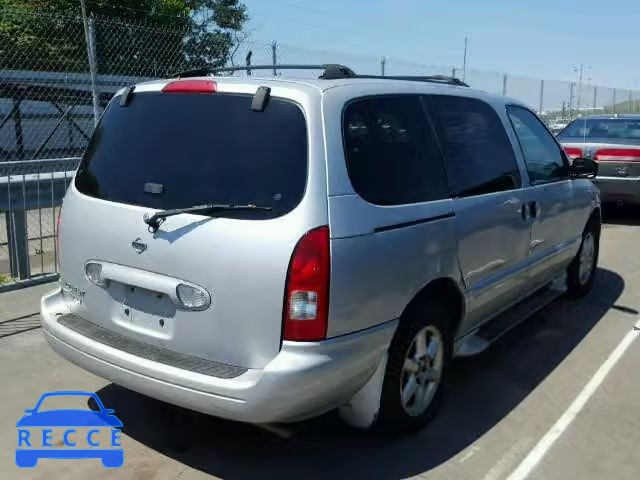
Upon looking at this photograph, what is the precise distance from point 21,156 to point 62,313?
24.5 feet

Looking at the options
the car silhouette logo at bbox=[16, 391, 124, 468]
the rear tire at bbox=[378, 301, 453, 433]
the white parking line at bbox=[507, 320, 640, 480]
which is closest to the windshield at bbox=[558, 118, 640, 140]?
the white parking line at bbox=[507, 320, 640, 480]

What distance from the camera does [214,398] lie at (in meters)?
2.80

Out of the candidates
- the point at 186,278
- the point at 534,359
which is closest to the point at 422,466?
the point at 186,278

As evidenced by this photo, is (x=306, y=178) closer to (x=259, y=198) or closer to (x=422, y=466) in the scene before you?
(x=259, y=198)

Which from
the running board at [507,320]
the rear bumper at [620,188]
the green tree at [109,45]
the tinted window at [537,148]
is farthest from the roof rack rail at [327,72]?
the rear bumper at [620,188]

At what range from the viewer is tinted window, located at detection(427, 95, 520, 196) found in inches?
151

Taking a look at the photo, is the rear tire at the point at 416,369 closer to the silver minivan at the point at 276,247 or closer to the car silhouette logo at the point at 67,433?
the silver minivan at the point at 276,247

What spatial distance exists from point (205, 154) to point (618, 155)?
28.1 ft

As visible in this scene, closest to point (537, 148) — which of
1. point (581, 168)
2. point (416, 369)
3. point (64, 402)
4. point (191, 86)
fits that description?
point (581, 168)

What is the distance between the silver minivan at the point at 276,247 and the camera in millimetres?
2801

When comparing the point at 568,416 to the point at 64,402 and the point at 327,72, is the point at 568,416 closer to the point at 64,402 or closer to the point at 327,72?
the point at 327,72

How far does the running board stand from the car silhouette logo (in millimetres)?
2074

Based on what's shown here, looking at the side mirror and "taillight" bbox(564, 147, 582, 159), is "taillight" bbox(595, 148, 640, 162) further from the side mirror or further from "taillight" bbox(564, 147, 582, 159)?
the side mirror

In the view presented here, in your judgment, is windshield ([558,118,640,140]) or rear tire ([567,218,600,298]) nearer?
rear tire ([567,218,600,298])
